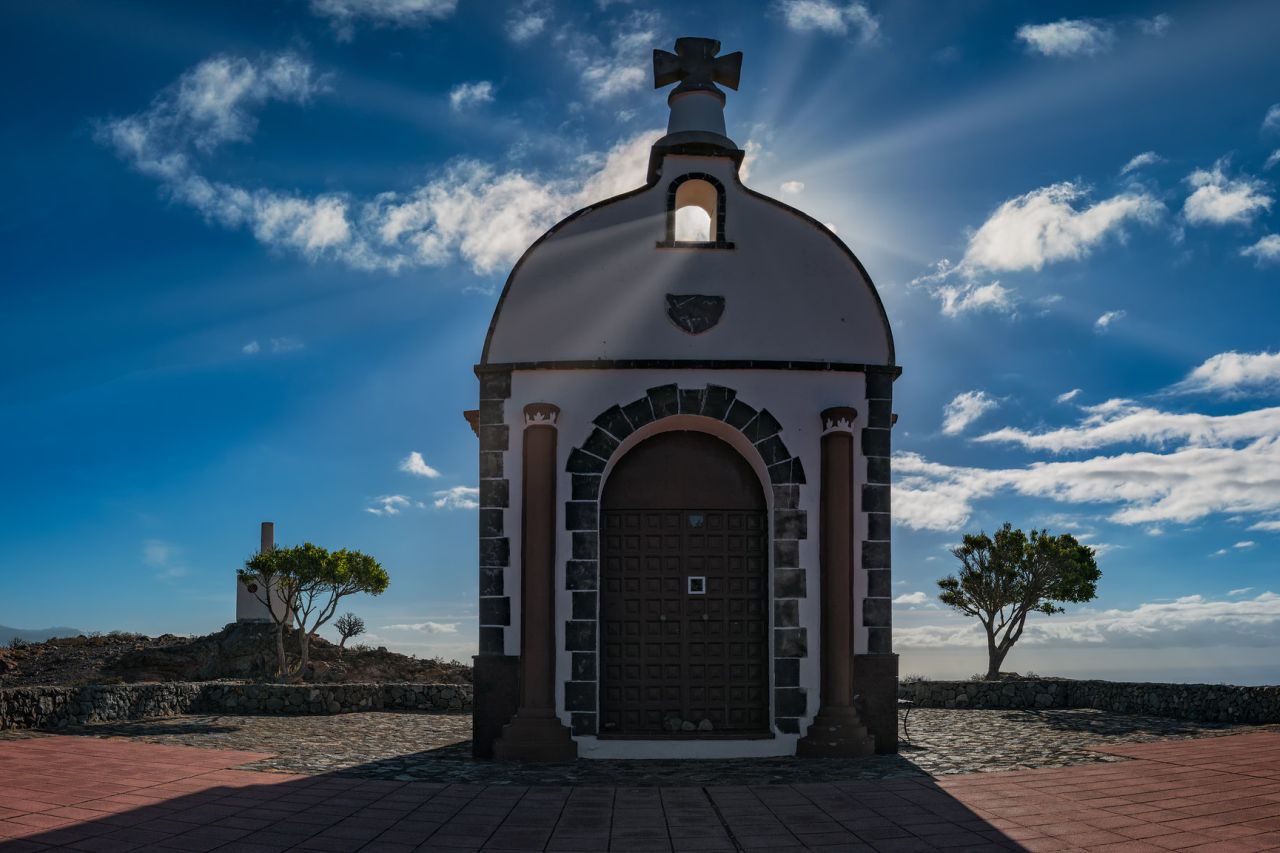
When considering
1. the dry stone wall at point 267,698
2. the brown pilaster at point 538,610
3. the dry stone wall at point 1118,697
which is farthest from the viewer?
the dry stone wall at point 267,698

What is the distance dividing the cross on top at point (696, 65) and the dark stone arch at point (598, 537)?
4.46 m

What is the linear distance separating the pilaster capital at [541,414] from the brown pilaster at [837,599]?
3108mm

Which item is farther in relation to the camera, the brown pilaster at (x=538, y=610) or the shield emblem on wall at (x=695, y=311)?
the shield emblem on wall at (x=695, y=311)

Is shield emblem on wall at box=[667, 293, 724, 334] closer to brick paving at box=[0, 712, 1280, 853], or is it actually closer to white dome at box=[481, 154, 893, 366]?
white dome at box=[481, 154, 893, 366]

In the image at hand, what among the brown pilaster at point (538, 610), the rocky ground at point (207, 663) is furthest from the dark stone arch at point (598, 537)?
the rocky ground at point (207, 663)

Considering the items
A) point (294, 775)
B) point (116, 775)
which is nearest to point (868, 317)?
point (294, 775)

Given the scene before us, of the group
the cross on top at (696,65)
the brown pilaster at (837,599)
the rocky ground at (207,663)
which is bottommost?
the rocky ground at (207,663)

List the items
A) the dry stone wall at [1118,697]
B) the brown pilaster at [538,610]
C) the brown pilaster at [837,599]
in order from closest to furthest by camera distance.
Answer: the brown pilaster at [538,610] < the brown pilaster at [837,599] < the dry stone wall at [1118,697]

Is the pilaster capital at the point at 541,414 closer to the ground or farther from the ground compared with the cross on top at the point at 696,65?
closer to the ground

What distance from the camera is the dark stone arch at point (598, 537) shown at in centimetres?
1155

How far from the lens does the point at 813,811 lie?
26.6 feet

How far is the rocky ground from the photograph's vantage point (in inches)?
957

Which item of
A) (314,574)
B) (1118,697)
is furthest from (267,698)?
(1118,697)

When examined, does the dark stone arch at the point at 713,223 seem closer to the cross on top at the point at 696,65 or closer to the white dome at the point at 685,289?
the white dome at the point at 685,289
